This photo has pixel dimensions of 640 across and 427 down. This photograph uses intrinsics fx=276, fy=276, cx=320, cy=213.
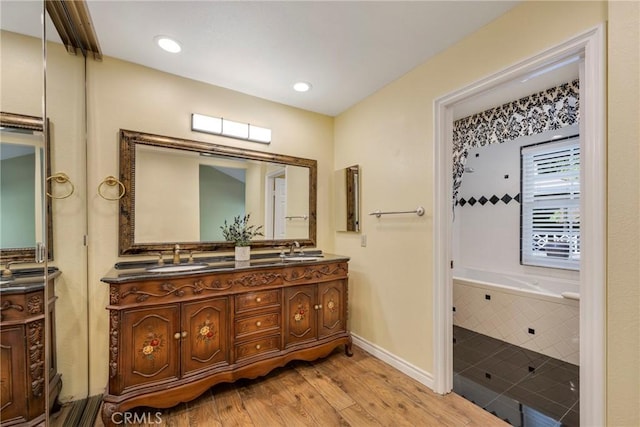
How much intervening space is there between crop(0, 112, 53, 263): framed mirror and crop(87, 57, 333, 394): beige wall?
0.47 metres

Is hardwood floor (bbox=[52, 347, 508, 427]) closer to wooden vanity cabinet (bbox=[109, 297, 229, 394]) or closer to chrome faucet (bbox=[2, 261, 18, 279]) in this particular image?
wooden vanity cabinet (bbox=[109, 297, 229, 394])

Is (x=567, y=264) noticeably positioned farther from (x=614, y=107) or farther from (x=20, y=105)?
(x=20, y=105)

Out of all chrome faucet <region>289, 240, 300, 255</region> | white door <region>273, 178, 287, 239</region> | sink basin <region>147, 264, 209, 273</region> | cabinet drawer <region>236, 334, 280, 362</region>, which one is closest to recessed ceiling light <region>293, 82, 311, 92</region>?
white door <region>273, 178, 287, 239</region>

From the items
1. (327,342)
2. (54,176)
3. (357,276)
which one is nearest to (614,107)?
(357,276)

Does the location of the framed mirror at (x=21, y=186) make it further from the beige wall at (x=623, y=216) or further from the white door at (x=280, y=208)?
the beige wall at (x=623, y=216)

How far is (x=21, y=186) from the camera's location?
124cm

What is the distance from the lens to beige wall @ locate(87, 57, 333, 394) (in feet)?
6.55

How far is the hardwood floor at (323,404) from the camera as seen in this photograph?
5.73 ft

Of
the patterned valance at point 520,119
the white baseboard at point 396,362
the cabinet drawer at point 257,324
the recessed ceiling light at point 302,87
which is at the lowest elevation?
the white baseboard at point 396,362

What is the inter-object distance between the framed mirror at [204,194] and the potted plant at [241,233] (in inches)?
A: 1.7

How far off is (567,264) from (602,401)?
2223 millimetres

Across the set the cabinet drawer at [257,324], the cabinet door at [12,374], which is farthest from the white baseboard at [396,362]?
the cabinet door at [12,374]

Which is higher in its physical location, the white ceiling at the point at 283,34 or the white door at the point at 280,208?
the white ceiling at the point at 283,34

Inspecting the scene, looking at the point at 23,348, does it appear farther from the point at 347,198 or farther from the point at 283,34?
the point at 347,198
